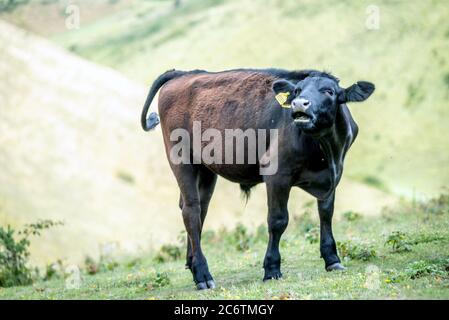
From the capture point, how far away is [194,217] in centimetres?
1155

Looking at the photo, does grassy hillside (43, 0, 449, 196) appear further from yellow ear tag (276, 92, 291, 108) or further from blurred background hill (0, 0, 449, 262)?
yellow ear tag (276, 92, 291, 108)

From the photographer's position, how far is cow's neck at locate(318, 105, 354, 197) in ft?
34.7

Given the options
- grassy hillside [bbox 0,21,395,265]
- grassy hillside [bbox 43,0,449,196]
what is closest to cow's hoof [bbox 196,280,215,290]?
grassy hillside [bbox 0,21,395,265]

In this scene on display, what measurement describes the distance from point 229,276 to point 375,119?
40.6 meters

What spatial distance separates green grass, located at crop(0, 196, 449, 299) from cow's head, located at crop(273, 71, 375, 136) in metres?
1.95

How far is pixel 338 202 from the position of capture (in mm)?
37562

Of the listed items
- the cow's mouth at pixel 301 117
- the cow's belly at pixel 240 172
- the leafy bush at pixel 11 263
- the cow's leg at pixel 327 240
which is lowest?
the leafy bush at pixel 11 263

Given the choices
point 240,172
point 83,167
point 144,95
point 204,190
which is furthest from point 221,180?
point 240,172

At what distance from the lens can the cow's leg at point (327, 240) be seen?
11.3 m

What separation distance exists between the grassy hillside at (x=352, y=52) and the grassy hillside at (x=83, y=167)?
8493 mm

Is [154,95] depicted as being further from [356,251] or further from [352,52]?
[352,52]

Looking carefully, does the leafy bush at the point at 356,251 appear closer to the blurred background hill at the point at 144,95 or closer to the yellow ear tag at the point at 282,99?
the yellow ear tag at the point at 282,99

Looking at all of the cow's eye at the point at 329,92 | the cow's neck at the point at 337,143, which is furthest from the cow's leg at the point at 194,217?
the cow's eye at the point at 329,92

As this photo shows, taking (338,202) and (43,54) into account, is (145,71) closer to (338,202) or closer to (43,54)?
(43,54)
